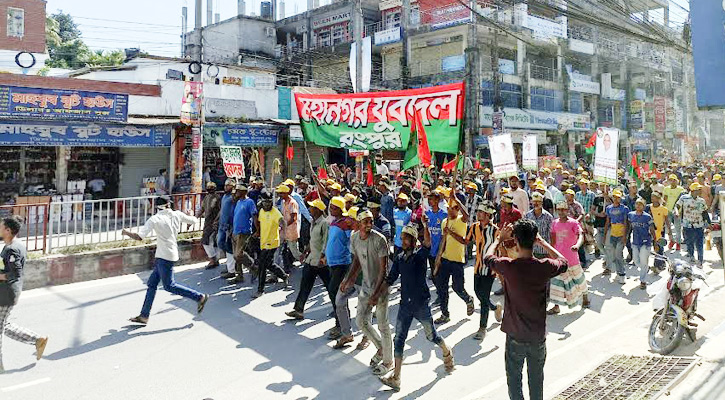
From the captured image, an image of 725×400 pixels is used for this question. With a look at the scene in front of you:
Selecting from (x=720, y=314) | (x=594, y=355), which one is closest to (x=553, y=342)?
(x=594, y=355)

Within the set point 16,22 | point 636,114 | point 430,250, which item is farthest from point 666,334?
point 636,114

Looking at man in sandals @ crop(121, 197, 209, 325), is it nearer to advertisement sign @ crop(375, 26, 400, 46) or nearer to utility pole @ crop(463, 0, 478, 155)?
utility pole @ crop(463, 0, 478, 155)

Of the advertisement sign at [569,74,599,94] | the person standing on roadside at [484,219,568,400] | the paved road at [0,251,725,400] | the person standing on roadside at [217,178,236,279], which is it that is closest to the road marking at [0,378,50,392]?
the paved road at [0,251,725,400]

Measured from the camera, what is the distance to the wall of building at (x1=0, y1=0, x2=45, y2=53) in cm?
2977

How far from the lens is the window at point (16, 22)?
30062 mm

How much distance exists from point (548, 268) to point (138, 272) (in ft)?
26.1

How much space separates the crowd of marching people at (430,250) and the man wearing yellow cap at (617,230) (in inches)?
0.7

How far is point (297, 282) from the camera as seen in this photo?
8.90m

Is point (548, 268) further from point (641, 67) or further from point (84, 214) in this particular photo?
point (641, 67)

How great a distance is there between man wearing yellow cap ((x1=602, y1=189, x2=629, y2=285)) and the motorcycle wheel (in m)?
3.06

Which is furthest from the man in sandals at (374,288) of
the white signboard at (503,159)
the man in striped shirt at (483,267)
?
the white signboard at (503,159)

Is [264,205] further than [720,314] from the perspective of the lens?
Yes

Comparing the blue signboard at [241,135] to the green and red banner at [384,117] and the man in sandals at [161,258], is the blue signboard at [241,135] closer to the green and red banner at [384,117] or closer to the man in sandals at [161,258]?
the green and red banner at [384,117]

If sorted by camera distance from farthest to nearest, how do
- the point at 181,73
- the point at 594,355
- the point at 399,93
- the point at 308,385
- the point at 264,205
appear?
the point at 181,73, the point at 399,93, the point at 264,205, the point at 594,355, the point at 308,385
